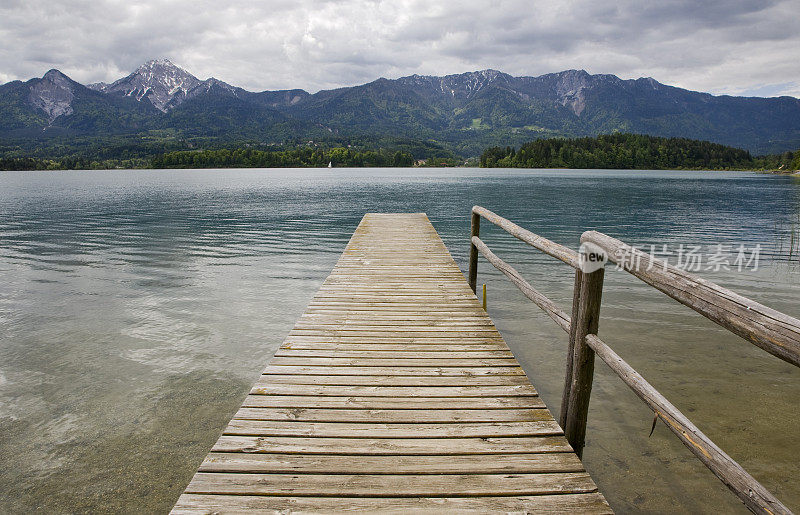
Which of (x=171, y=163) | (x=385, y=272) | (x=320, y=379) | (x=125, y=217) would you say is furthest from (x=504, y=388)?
(x=171, y=163)

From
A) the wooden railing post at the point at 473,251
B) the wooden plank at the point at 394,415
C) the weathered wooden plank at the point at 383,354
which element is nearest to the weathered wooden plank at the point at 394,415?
the wooden plank at the point at 394,415

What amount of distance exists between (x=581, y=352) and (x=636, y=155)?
157 m

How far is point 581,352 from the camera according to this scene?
11.3ft

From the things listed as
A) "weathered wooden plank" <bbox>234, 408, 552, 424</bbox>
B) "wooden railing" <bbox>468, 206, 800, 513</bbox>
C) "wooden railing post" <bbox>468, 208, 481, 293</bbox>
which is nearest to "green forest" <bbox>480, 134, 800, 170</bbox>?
"wooden railing post" <bbox>468, 208, 481, 293</bbox>

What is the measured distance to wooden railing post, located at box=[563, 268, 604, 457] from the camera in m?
3.31

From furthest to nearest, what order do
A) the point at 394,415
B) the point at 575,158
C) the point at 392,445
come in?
the point at 575,158 → the point at 394,415 → the point at 392,445

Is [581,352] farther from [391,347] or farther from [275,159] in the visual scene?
[275,159]

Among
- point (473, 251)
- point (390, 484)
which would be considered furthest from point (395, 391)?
point (473, 251)

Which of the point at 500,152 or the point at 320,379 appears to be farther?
the point at 500,152

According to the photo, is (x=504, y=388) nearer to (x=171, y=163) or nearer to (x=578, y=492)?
(x=578, y=492)

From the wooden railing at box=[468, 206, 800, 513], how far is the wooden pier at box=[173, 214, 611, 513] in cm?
44

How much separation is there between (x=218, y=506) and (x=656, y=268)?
2909mm

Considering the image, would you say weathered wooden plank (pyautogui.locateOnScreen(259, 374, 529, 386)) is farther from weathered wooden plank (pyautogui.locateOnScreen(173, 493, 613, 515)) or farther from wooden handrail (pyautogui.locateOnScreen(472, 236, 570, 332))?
weathered wooden plank (pyautogui.locateOnScreen(173, 493, 613, 515))

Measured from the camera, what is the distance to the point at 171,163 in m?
147
